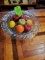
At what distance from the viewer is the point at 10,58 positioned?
0.86 metres

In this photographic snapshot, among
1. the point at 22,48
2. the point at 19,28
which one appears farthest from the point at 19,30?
the point at 22,48

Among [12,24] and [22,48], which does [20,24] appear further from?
[22,48]

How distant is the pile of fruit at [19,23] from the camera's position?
3.08ft

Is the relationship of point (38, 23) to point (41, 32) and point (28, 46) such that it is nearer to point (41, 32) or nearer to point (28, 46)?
point (41, 32)

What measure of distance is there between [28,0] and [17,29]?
42.2 inches

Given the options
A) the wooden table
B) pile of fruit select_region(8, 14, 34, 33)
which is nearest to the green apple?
pile of fruit select_region(8, 14, 34, 33)

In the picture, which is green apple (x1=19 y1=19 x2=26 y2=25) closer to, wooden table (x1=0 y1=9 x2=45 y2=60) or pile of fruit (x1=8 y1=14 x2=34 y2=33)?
pile of fruit (x1=8 y1=14 x2=34 y2=33)

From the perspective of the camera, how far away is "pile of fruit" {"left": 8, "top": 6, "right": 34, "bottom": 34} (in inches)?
36.9

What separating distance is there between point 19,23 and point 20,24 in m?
0.01

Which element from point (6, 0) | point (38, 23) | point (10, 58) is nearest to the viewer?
point (10, 58)

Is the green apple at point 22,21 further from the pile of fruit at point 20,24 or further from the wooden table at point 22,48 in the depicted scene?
the wooden table at point 22,48

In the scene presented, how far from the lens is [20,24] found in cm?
96

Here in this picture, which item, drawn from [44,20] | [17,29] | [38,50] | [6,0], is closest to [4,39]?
[17,29]

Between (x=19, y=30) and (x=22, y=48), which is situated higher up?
(x=19, y=30)
